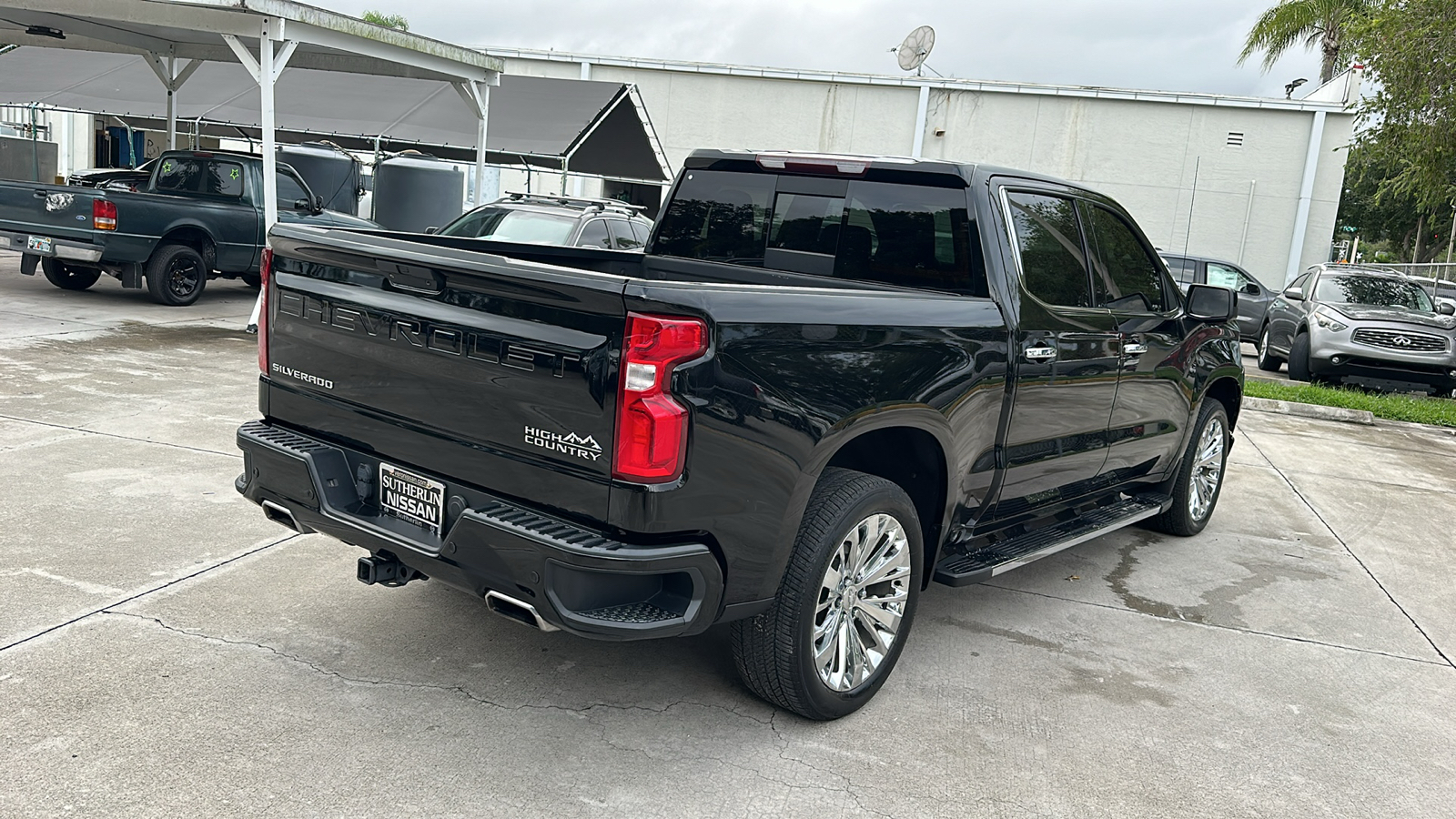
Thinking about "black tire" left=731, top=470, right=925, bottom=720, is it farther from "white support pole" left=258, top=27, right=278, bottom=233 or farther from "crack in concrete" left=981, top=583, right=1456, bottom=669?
"white support pole" left=258, top=27, right=278, bottom=233

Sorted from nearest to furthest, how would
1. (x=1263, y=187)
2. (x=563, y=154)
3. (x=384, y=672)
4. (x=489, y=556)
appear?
(x=489, y=556) < (x=384, y=672) < (x=563, y=154) < (x=1263, y=187)

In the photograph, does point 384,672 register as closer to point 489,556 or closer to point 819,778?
point 489,556

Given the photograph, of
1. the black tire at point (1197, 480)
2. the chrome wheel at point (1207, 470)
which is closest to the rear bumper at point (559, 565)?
the black tire at point (1197, 480)

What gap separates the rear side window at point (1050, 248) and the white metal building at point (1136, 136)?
20.7 metres

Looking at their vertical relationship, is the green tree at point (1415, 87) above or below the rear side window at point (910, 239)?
above

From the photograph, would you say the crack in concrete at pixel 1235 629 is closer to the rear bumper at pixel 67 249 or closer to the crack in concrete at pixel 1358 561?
the crack in concrete at pixel 1358 561

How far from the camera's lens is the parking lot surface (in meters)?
3.22

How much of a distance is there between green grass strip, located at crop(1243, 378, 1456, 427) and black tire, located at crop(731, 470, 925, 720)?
31.4ft

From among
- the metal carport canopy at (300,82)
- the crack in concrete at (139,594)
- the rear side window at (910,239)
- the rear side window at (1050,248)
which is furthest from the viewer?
the metal carport canopy at (300,82)

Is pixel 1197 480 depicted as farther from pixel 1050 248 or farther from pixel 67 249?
pixel 67 249

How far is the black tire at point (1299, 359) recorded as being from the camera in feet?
47.9

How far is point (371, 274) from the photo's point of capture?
140 inches

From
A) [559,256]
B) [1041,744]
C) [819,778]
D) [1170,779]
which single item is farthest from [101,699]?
[1170,779]

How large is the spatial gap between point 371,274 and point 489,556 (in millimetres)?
1046
